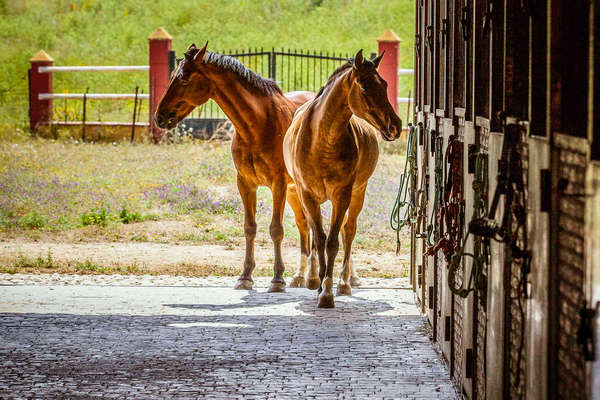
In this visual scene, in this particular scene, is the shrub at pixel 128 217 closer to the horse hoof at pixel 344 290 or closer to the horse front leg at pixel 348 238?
the horse front leg at pixel 348 238

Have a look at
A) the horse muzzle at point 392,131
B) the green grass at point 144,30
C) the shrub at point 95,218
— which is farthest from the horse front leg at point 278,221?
the green grass at point 144,30

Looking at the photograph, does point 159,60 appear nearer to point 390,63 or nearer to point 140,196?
point 390,63

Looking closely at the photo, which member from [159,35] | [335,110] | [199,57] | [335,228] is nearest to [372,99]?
[335,110]

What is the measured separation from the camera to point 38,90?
23109 mm

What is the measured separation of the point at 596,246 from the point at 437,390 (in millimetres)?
3015

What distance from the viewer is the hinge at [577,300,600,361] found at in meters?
2.71

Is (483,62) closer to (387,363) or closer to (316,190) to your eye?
(387,363)

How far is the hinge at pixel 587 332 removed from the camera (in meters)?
2.71

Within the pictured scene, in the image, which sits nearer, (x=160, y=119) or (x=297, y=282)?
(x=160, y=119)

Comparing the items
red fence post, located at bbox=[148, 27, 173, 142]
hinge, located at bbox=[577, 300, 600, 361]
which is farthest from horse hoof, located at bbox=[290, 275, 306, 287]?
red fence post, located at bbox=[148, 27, 173, 142]

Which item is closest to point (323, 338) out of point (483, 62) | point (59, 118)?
point (483, 62)

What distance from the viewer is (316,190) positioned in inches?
331

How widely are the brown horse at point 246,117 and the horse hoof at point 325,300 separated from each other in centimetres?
99

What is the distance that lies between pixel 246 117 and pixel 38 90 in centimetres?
1503
